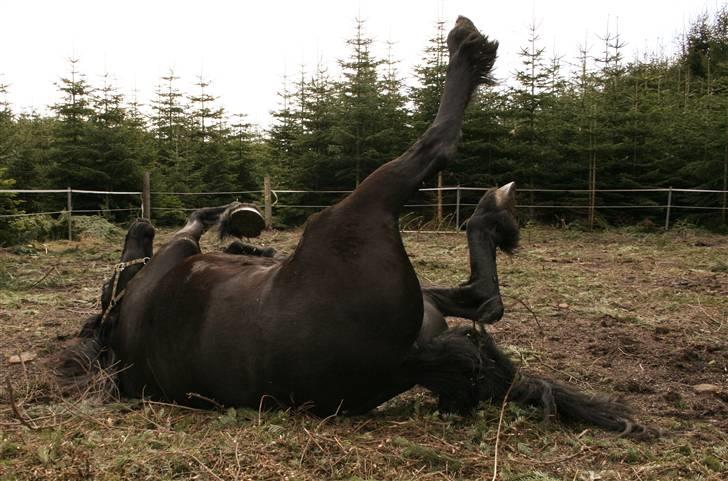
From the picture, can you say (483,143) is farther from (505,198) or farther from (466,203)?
(505,198)

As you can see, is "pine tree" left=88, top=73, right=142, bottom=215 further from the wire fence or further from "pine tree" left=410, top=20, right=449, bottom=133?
"pine tree" left=410, top=20, right=449, bottom=133

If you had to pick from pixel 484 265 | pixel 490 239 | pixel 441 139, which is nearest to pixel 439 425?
pixel 484 265

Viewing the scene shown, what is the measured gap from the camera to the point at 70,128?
1585 centimetres

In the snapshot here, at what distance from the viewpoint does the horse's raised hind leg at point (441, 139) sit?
265 cm

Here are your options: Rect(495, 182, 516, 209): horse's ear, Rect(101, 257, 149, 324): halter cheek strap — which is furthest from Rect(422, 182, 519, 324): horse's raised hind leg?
Rect(101, 257, 149, 324): halter cheek strap

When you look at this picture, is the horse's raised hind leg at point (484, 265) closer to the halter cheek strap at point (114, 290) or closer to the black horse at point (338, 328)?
the black horse at point (338, 328)

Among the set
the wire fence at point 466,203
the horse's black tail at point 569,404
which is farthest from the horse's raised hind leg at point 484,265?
the wire fence at point 466,203

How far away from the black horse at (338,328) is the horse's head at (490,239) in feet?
0.06

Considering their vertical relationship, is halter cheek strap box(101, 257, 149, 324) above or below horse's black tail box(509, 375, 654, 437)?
above

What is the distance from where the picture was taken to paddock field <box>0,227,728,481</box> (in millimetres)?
2012

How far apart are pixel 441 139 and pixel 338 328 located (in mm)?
1011

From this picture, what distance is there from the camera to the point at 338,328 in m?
2.35

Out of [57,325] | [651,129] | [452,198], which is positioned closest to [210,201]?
[452,198]

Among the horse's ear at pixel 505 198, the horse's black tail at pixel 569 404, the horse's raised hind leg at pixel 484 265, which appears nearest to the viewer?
the horse's black tail at pixel 569 404
